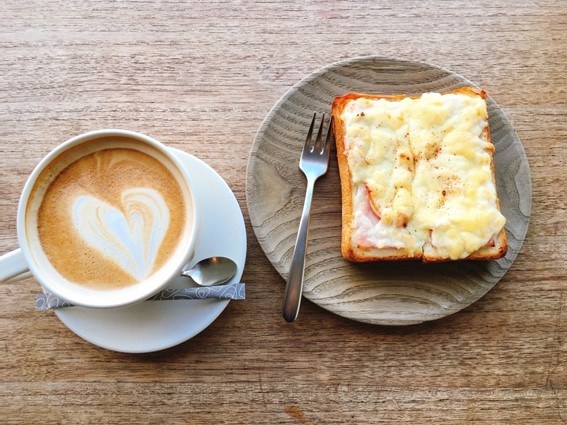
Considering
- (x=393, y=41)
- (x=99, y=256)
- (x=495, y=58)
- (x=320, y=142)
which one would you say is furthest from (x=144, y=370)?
(x=495, y=58)

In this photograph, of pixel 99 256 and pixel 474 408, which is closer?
pixel 99 256

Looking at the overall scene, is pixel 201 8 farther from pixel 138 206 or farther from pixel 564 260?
pixel 564 260

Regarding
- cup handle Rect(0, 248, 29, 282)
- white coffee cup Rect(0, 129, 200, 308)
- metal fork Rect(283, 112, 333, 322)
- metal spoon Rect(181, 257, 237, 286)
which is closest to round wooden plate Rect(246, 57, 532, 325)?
metal fork Rect(283, 112, 333, 322)

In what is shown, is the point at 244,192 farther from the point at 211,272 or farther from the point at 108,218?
the point at 108,218

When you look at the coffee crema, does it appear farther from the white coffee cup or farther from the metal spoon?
the metal spoon

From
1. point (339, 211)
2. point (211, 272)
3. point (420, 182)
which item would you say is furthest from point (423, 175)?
point (211, 272)

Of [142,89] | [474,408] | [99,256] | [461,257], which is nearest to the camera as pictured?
[99,256]

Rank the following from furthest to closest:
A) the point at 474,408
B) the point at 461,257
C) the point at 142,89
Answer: the point at 142,89 < the point at 474,408 < the point at 461,257
